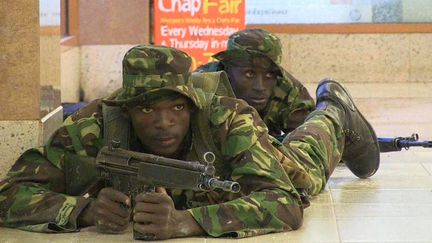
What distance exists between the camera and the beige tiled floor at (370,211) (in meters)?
4.87

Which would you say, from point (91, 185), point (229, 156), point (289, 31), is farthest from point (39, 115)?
point (289, 31)

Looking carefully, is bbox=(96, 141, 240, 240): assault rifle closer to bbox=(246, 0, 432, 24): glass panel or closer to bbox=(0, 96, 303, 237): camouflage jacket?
bbox=(0, 96, 303, 237): camouflage jacket

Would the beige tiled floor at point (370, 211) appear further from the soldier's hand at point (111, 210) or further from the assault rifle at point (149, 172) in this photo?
the assault rifle at point (149, 172)

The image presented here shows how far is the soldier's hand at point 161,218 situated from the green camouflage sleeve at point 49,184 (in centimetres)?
38

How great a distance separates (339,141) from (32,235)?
1.96 m

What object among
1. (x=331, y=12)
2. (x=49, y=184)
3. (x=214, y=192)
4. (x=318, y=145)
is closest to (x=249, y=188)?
(x=214, y=192)

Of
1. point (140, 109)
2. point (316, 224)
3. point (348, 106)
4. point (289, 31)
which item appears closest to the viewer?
point (140, 109)

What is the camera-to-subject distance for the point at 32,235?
491 cm

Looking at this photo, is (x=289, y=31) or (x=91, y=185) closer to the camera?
(x=91, y=185)

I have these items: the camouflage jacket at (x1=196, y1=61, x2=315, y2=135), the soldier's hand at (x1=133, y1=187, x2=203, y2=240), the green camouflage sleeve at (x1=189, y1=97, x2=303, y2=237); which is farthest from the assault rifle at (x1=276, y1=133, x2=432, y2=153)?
the soldier's hand at (x1=133, y1=187, x2=203, y2=240)

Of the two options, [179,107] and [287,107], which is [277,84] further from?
[179,107]

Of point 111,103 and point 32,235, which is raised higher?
point 111,103

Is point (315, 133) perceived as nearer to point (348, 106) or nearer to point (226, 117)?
point (348, 106)

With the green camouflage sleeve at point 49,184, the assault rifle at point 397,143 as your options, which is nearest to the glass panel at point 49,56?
the green camouflage sleeve at point 49,184
